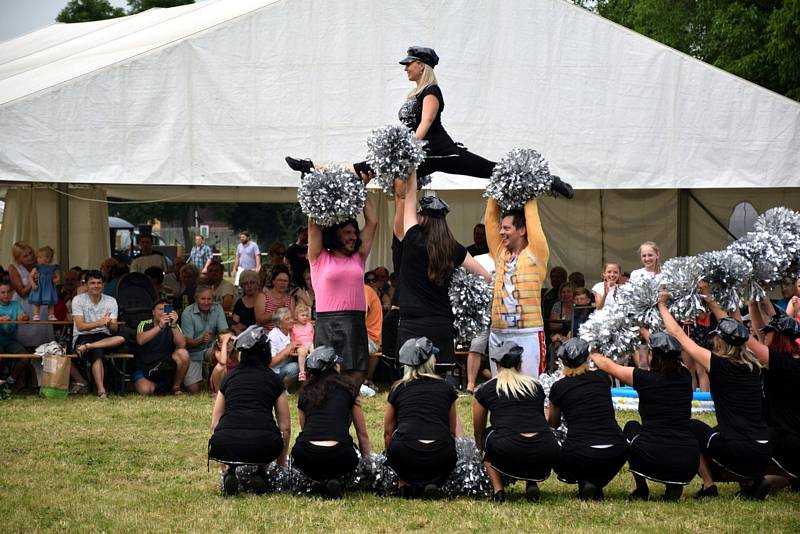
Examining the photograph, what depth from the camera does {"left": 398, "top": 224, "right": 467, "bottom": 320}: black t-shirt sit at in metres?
6.15

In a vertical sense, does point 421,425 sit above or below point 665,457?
above

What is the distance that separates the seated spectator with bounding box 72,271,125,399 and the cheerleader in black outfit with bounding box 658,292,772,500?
6108mm

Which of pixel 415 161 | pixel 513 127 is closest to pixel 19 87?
pixel 513 127

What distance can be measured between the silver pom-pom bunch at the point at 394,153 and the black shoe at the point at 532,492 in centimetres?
188

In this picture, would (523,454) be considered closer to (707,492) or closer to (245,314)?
(707,492)

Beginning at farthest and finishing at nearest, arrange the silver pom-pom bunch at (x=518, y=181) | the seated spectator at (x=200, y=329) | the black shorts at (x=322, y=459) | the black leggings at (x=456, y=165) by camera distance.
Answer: the seated spectator at (x=200, y=329) < the black leggings at (x=456, y=165) < the silver pom-pom bunch at (x=518, y=181) < the black shorts at (x=322, y=459)

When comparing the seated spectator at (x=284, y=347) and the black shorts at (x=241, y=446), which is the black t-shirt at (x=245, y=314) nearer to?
the seated spectator at (x=284, y=347)

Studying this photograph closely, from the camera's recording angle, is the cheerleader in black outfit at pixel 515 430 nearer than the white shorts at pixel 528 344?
Yes

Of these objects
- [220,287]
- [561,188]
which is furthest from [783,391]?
[220,287]

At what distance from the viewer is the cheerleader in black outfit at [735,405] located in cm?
577

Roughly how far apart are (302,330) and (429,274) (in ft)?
15.1

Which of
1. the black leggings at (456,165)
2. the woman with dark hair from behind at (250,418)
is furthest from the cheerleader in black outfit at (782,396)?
the woman with dark hair from behind at (250,418)

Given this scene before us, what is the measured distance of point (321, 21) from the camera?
10.4 metres

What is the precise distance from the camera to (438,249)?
609 cm
